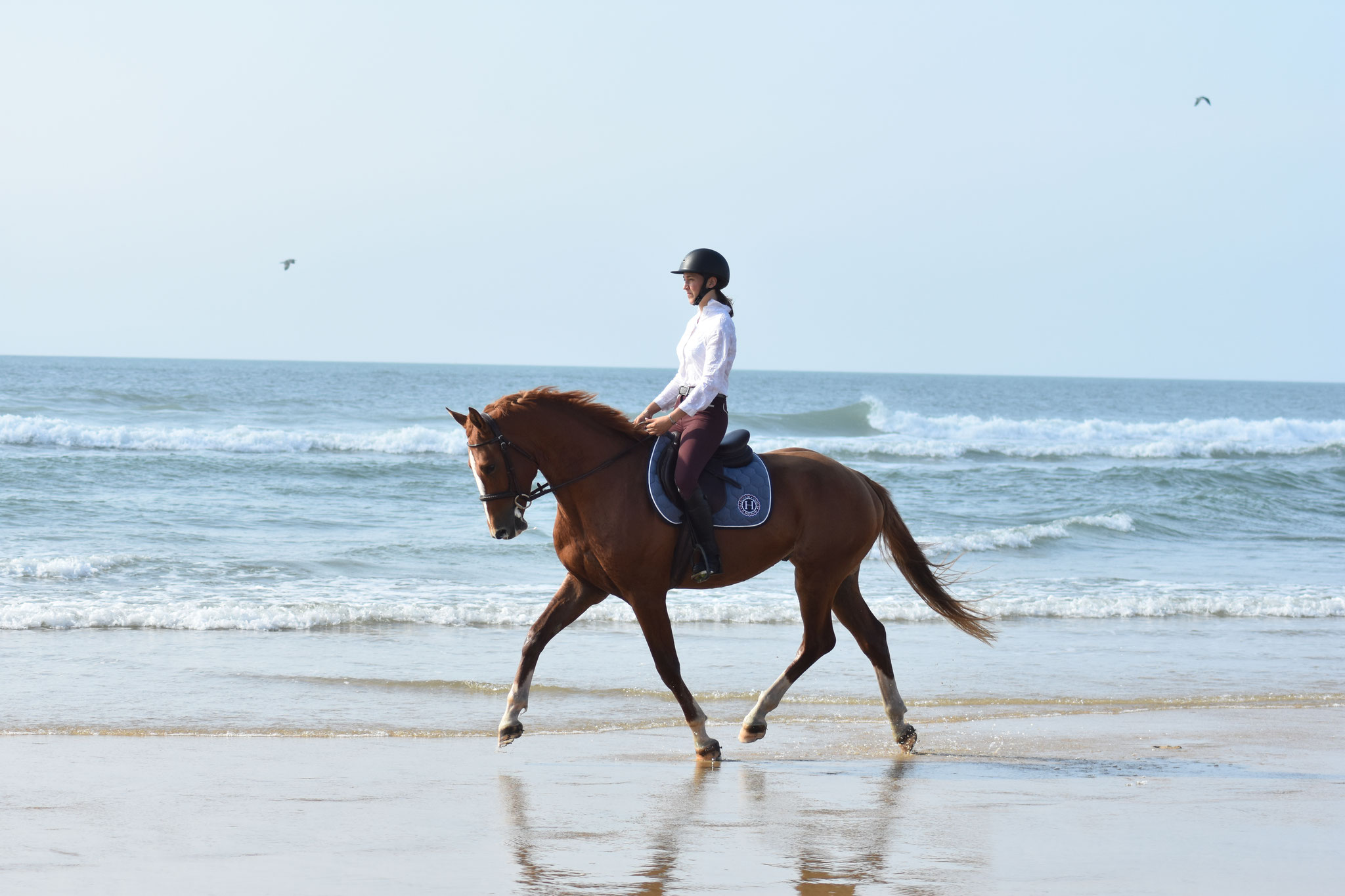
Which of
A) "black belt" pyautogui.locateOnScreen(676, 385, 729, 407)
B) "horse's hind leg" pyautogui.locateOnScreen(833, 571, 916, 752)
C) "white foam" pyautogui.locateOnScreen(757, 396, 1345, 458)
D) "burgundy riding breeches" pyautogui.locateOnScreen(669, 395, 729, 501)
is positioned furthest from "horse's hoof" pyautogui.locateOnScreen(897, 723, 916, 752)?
"white foam" pyautogui.locateOnScreen(757, 396, 1345, 458)

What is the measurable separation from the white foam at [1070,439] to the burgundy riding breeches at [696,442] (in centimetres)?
2247

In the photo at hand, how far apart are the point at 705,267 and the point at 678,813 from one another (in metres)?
2.58

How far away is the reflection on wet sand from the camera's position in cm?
387

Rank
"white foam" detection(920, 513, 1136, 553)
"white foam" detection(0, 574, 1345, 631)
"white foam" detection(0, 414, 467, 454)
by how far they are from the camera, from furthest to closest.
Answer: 1. "white foam" detection(0, 414, 467, 454)
2. "white foam" detection(920, 513, 1136, 553)
3. "white foam" detection(0, 574, 1345, 631)

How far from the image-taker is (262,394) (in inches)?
1972

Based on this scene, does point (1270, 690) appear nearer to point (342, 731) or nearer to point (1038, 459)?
point (342, 731)

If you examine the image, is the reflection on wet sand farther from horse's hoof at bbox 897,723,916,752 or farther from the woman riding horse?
the woman riding horse

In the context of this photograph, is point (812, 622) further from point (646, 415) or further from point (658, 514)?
point (646, 415)

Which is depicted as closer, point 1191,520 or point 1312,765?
point 1312,765

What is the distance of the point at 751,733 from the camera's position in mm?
5773

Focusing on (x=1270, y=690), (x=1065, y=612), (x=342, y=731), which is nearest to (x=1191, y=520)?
(x=1065, y=612)

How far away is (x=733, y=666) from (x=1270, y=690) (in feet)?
11.5

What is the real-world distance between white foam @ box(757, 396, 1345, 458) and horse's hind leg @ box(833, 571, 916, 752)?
21929 mm

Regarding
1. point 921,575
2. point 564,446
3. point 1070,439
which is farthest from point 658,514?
point 1070,439
